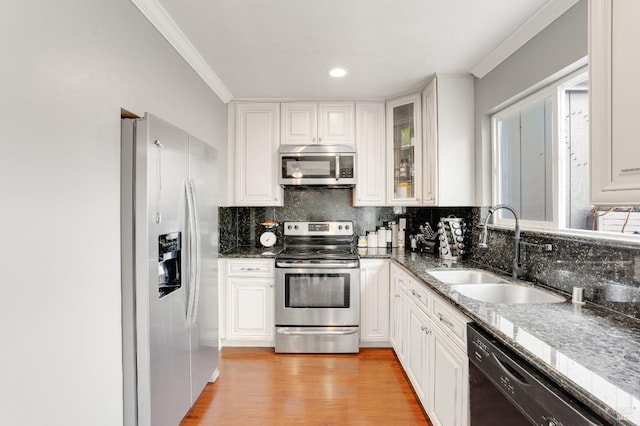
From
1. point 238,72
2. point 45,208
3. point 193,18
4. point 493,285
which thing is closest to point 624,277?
point 493,285

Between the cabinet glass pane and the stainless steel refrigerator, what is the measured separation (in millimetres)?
1965

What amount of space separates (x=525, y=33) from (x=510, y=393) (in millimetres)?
2072

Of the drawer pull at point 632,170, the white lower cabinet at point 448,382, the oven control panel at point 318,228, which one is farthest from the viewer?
the oven control panel at point 318,228

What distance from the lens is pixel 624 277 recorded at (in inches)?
56.7

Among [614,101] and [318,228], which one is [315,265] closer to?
[318,228]

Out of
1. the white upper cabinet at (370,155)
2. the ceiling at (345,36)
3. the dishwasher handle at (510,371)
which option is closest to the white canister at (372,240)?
the white upper cabinet at (370,155)

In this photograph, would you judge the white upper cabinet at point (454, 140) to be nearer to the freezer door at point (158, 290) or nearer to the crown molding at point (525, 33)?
the crown molding at point (525, 33)

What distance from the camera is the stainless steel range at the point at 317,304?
3.10 meters

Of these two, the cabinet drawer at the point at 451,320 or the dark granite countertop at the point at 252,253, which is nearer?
the cabinet drawer at the point at 451,320

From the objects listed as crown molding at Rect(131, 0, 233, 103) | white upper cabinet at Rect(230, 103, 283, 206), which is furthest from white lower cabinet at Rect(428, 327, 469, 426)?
crown molding at Rect(131, 0, 233, 103)

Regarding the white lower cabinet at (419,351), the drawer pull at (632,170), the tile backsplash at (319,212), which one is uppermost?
the drawer pull at (632,170)

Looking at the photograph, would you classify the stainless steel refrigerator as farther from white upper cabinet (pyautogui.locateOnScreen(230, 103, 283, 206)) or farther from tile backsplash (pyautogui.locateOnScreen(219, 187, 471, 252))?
tile backsplash (pyautogui.locateOnScreen(219, 187, 471, 252))

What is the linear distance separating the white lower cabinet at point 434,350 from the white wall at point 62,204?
1.61 meters

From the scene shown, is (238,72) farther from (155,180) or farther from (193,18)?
(155,180)
